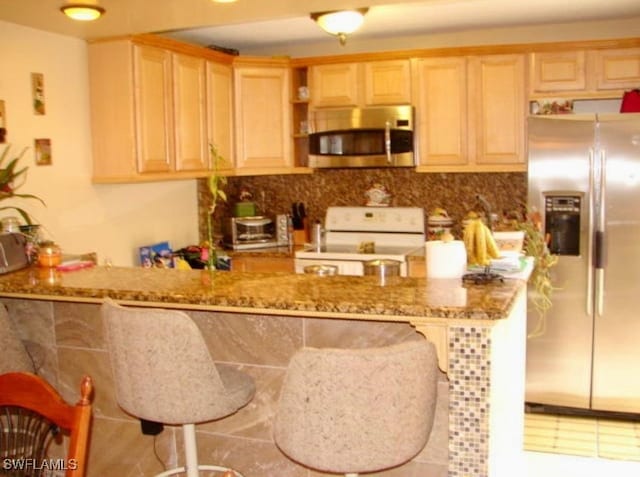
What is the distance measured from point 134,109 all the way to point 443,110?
2.04 m

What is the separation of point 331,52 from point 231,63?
765 millimetres

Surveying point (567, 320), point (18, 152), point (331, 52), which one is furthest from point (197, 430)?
point (331, 52)

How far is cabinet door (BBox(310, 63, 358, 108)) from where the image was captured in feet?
16.6

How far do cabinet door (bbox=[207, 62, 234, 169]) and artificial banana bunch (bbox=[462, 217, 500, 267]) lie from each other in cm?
257

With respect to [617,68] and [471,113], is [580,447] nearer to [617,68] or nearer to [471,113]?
[471,113]

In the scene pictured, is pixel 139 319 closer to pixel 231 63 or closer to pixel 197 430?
pixel 197 430

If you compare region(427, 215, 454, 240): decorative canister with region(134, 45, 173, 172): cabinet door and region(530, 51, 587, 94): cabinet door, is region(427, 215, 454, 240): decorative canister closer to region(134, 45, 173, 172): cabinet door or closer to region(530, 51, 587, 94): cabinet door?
region(530, 51, 587, 94): cabinet door

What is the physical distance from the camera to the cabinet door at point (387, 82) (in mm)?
4914

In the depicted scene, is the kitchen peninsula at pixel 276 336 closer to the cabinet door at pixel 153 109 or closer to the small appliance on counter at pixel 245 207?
the cabinet door at pixel 153 109

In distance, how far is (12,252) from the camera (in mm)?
3086

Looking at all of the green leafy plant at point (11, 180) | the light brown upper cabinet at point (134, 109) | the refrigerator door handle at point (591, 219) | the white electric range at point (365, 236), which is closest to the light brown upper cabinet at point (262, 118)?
the white electric range at point (365, 236)


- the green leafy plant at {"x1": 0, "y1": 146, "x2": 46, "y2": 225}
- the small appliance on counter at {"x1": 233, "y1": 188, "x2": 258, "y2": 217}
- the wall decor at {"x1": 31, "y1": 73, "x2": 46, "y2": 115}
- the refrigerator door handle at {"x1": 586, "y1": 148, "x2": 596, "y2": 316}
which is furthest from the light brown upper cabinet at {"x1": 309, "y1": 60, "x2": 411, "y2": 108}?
the green leafy plant at {"x1": 0, "y1": 146, "x2": 46, "y2": 225}

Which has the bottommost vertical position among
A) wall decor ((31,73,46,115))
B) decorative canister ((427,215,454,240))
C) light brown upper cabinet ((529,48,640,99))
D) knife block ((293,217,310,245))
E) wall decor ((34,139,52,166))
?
knife block ((293,217,310,245))

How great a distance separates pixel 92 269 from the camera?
10.1ft
